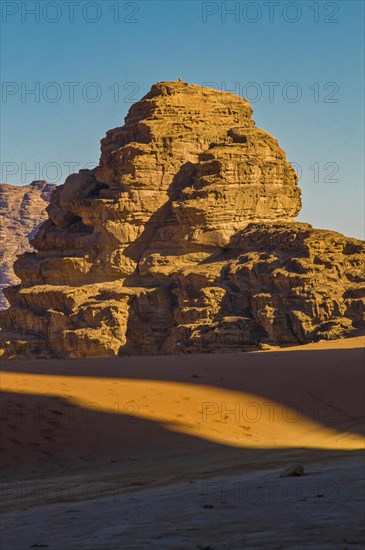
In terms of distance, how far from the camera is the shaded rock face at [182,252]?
126ft

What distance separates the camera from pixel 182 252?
45.7 meters

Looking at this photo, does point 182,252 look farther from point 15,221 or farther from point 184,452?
point 15,221

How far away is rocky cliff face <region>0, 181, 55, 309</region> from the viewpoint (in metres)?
148

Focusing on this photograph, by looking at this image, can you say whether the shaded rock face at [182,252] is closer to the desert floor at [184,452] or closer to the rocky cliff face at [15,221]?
the desert floor at [184,452]

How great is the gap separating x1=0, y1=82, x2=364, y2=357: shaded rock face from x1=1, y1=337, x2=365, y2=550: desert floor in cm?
1661

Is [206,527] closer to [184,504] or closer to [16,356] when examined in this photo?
[184,504]

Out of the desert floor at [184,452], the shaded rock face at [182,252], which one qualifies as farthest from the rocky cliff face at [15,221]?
the desert floor at [184,452]

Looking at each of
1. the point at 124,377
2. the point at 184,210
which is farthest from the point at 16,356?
the point at 124,377

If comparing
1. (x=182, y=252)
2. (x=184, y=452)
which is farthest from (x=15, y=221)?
(x=184, y=452)

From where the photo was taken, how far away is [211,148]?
46.2 metres

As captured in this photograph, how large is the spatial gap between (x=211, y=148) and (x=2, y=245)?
10976 cm

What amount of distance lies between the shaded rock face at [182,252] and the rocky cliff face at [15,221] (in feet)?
321

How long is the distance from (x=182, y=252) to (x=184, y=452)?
108 feet

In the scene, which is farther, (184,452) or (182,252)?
(182,252)
